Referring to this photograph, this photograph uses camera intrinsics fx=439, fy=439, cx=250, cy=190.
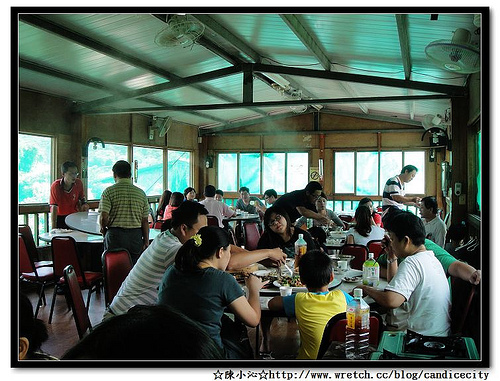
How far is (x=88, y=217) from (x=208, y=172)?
283 inches

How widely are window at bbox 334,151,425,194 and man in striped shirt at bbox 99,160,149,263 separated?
8.21 m

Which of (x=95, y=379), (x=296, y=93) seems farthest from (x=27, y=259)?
(x=296, y=93)

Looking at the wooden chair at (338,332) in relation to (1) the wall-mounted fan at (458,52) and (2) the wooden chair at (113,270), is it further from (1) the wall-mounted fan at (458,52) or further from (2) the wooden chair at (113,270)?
(2) the wooden chair at (113,270)

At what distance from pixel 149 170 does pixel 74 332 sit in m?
5.42

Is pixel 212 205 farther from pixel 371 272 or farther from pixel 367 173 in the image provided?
pixel 367 173

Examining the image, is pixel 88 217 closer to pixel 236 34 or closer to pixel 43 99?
pixel 43 99

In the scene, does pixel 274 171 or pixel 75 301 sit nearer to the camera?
pixel 75 301

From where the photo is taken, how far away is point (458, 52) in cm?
245

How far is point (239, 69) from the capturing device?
20.3 ft

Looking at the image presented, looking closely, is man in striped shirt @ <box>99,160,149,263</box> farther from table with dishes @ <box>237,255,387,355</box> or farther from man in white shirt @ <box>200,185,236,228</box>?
man in white shirt @ <box>200,185,236,228</box>

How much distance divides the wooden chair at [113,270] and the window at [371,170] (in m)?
9.11

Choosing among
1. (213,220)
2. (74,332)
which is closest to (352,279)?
(74,332)

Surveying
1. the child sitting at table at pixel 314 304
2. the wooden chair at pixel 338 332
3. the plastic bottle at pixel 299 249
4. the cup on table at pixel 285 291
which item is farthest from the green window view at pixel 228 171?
the wooden chair at pixel 338 332

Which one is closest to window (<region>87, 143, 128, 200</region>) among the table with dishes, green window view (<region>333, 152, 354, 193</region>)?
the table with dishes
